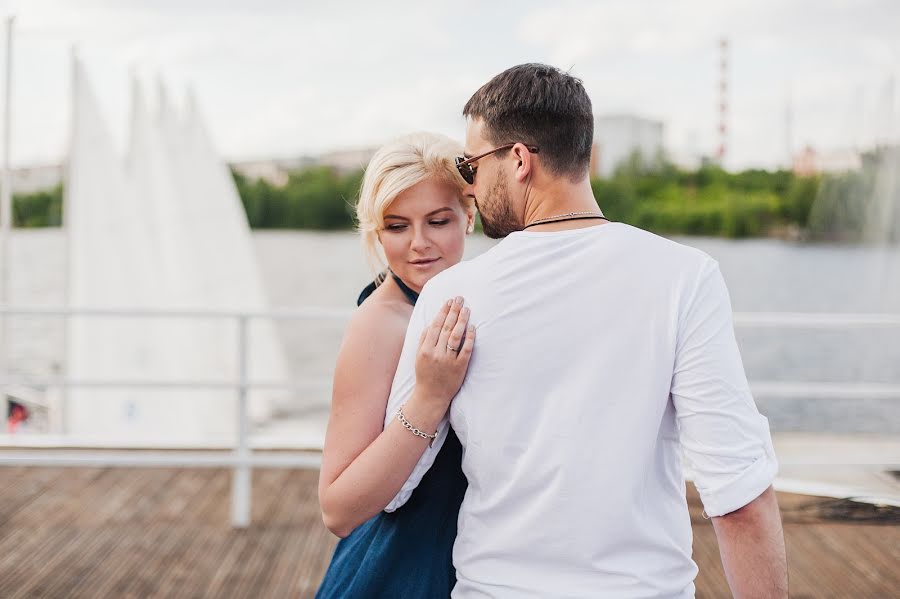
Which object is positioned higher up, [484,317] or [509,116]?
[509,116]

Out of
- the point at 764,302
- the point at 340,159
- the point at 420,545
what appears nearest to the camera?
the point at 420,545

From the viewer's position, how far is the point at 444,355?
97 cm

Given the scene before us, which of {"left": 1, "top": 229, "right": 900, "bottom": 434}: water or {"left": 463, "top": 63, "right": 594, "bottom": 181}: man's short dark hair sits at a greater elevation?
{"left": 463, "top": 63, "right": 594, "bottom": 181}: man's short dark hair

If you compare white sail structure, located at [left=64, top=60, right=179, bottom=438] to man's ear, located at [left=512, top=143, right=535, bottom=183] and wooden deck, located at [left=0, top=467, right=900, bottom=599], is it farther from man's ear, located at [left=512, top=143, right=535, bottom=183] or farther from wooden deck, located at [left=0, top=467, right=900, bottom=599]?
man's ear, located at [left=512, top=143, right=535, bottom=183]

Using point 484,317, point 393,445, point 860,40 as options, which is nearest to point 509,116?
point 484,317

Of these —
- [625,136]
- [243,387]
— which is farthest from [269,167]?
[243,387]

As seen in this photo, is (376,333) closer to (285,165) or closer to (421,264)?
(421,264)

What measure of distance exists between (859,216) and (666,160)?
1300cm

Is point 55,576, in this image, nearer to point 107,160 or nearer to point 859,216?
point 107,160

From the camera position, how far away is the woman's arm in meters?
0.99

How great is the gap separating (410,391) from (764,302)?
3848cm

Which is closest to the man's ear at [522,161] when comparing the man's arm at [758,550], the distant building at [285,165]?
the man's arm at [758,550]

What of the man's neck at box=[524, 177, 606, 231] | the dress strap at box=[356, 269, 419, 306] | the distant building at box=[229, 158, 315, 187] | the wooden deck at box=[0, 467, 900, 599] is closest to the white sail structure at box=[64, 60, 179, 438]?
the wooden deck at box=[0, 467, 900, 599]

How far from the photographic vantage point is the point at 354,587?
115 centimetres
